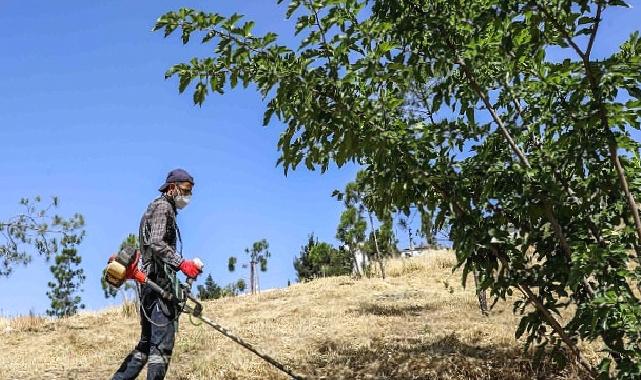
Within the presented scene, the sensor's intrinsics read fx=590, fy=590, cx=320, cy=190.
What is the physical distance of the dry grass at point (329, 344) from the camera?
5.71 metres

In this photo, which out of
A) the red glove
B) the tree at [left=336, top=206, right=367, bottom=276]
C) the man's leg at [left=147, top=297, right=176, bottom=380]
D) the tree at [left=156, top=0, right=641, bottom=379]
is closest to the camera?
the tree at [left=156, top=0, right=641, bottom=379]

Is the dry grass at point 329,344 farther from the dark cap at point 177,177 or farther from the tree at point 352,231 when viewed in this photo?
the tree at point 352,231

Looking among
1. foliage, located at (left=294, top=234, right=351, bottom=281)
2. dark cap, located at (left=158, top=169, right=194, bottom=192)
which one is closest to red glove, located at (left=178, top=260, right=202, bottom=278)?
dark cap, located at (left=158, top=169, right=194, bottom=192)

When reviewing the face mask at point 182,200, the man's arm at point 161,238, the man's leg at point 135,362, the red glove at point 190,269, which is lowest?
the man's leg at point 135,362

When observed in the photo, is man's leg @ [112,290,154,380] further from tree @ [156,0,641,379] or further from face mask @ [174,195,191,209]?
tree @ [156,0,641,379]

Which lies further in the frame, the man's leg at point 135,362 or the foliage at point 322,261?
the foliage at point 322,261

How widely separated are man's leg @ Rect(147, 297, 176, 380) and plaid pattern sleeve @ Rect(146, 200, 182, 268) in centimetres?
33

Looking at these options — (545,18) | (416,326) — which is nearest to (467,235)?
(545,18)

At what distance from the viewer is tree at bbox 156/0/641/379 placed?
307 cm

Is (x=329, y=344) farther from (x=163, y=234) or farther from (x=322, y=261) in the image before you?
(x=322, y=261)

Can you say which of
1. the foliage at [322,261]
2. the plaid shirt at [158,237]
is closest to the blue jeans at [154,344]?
the plaid shirt at [158,237]

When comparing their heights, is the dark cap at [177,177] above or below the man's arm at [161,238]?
above

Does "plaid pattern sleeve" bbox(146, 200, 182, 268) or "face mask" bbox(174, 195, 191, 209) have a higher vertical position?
"face mask" bbox(174, 195, 191, 209)

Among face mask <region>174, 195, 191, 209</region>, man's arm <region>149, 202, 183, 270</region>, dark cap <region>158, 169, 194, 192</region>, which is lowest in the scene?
man's arm <region>149, 202, 183, 270</region>
